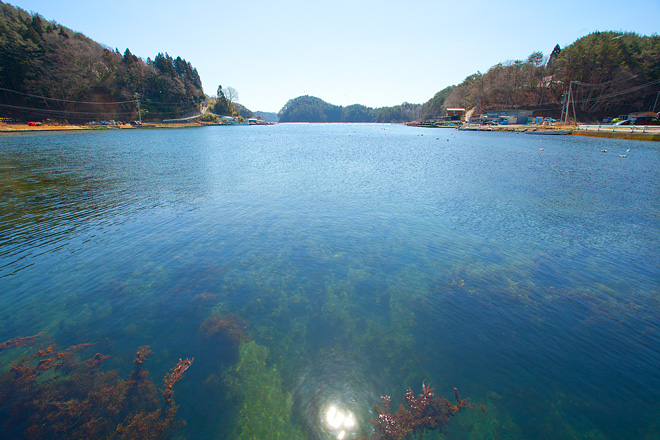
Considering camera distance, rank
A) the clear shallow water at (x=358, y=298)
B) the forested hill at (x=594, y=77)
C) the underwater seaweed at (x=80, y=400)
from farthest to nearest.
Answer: the forested hill at (x=594, y=77)
the clear shallow water at (x=358, y=298)
the underwater seaweed at (x=80, y=400)

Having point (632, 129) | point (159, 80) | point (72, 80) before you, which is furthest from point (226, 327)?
point (159, 80)

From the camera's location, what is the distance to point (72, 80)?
97125 mm

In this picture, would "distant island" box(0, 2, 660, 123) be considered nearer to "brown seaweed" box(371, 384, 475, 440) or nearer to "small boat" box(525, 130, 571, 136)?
"small boat" box(525, 130, 571, 136)

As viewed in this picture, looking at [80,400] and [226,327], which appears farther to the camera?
[226,327]

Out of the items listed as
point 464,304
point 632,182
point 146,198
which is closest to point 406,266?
point 464,304

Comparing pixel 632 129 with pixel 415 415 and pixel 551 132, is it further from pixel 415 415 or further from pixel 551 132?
pixel 415 415

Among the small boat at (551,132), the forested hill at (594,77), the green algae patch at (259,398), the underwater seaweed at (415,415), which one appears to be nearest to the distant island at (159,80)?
the forested hill at (594,77)


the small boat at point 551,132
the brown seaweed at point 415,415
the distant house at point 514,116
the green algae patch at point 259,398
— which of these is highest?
the distant house at point 514,116

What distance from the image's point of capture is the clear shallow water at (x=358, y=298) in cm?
614

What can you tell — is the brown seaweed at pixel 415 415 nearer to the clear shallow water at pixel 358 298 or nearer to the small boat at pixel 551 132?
the clear shallow water at pixel 358 298

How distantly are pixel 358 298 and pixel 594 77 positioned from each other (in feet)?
404

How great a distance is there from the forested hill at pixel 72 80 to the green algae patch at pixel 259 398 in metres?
132

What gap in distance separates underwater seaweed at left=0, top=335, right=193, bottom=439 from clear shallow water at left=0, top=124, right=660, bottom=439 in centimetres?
38

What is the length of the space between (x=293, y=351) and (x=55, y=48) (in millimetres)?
140005
